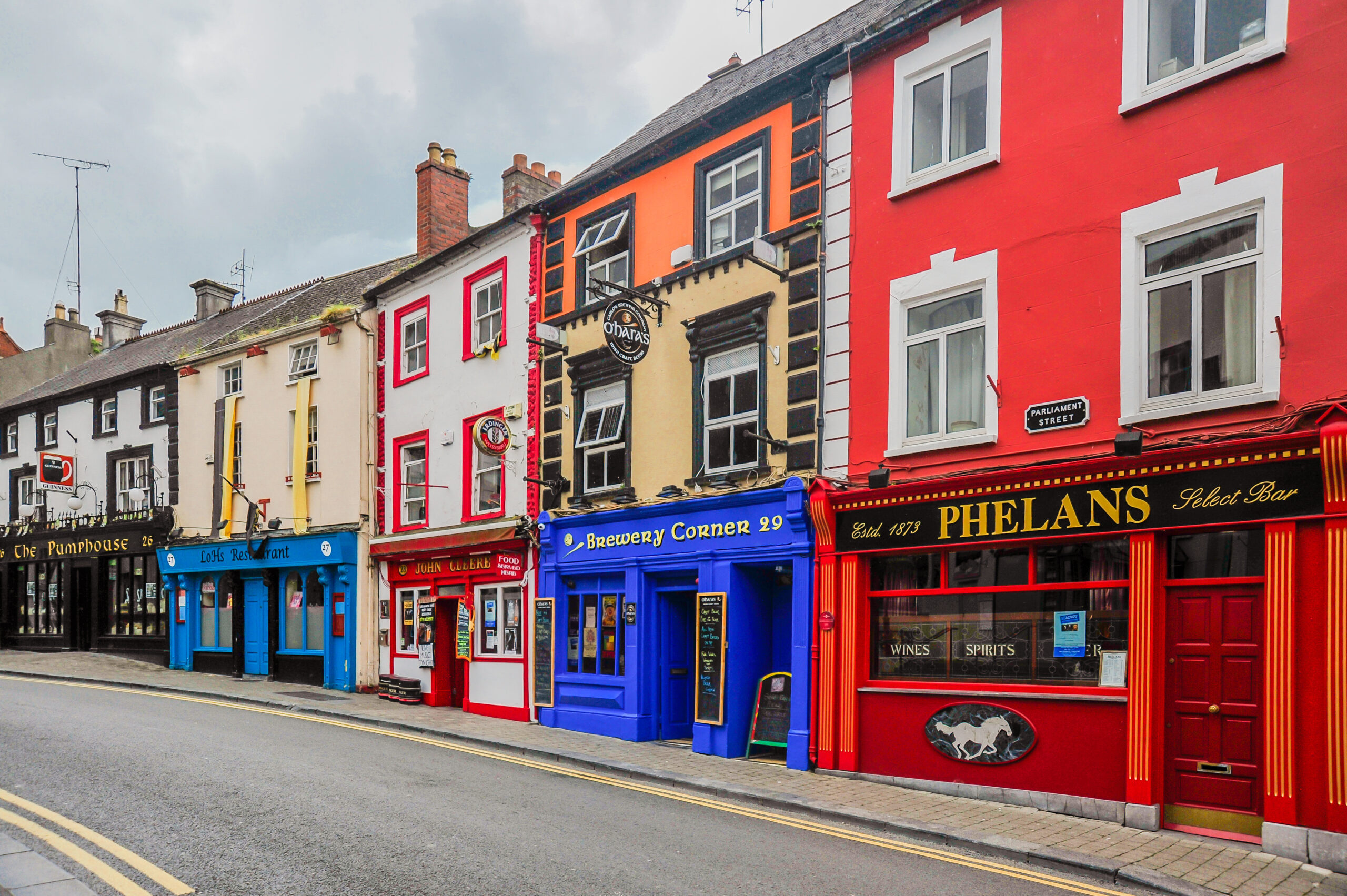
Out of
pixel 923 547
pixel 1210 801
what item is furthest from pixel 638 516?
pixel 1210 801

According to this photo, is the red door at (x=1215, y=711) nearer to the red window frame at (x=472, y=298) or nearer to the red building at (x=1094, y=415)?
the red building at (x=1094, y=415)

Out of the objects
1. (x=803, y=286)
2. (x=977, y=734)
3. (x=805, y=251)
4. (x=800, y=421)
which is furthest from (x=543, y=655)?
(x=977, y=734)

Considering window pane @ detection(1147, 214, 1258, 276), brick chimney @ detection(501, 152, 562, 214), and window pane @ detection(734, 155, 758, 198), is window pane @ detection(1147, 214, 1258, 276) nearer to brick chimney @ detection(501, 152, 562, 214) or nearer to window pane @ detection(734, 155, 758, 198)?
window pane @ detection(734, 155, 758, 198)

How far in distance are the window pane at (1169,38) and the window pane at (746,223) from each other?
17.7 ft

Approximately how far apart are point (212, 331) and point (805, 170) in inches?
925

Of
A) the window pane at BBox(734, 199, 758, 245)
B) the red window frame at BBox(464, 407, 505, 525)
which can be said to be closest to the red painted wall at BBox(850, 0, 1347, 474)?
the window pane at BBox(734, 199, 758, 245)

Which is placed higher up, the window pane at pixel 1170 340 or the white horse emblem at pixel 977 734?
the window pane at pixel 1170 340

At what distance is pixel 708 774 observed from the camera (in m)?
11.7

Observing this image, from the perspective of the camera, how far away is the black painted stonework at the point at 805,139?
12953mm

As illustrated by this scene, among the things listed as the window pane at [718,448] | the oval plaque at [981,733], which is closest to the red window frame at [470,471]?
the window pane at [718,448]

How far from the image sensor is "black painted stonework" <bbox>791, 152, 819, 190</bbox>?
12922 mm

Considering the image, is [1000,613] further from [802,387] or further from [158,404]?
[158,404]

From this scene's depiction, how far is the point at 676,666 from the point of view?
1511 cm

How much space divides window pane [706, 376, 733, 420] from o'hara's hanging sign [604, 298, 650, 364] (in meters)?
1.14
